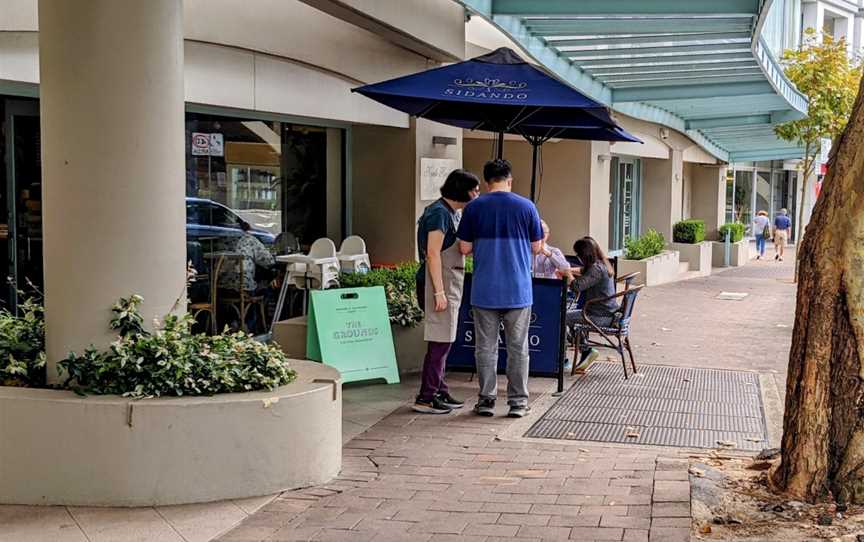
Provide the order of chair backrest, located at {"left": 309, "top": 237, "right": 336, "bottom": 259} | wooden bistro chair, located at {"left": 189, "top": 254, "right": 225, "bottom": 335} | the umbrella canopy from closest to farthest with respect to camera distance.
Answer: the umbrella canopy, wooden bistro chair, located at {"left": 189, "top": 254, "right": 225, "bottom": 335}, chair backrest, located at {"left": 309, "top": 237, "right": 336, "bottom": 259}

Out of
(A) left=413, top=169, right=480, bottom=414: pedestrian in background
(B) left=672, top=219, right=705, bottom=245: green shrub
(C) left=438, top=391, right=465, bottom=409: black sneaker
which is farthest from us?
(B) left=672, top=219, right=705, bottom=245: green shrub

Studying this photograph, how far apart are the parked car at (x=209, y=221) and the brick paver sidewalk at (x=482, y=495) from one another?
338 centimetres

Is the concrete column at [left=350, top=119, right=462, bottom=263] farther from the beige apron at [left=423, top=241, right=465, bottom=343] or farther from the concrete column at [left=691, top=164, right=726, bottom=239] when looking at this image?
the concrete column at [left=691, top=164, right=726, bottom=239]

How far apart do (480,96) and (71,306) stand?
12.8ft

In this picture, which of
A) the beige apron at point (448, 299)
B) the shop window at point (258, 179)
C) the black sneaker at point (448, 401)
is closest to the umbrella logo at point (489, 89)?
the beige apron at point (448, 299)

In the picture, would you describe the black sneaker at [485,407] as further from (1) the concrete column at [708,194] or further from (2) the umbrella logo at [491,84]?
(1) the concrete column at [708,194]

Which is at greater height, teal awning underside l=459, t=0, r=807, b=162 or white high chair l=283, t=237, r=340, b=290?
teal awning underside l=459, t=0, r=807, b=162

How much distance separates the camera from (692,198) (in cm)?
3419

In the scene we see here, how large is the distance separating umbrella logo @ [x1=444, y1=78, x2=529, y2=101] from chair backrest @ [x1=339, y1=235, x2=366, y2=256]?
354 centimetres

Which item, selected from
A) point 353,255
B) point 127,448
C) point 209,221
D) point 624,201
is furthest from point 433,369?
point 624,201

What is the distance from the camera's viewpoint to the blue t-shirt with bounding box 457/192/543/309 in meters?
7.46

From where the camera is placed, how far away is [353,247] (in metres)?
11.8

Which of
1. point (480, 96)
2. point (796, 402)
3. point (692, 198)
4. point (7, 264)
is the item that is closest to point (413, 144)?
point (480, 96)

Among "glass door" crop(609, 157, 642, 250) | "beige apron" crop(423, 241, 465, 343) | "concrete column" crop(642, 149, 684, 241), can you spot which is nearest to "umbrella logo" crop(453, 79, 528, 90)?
"beige apron" crop(423, 241, 465, 343)
